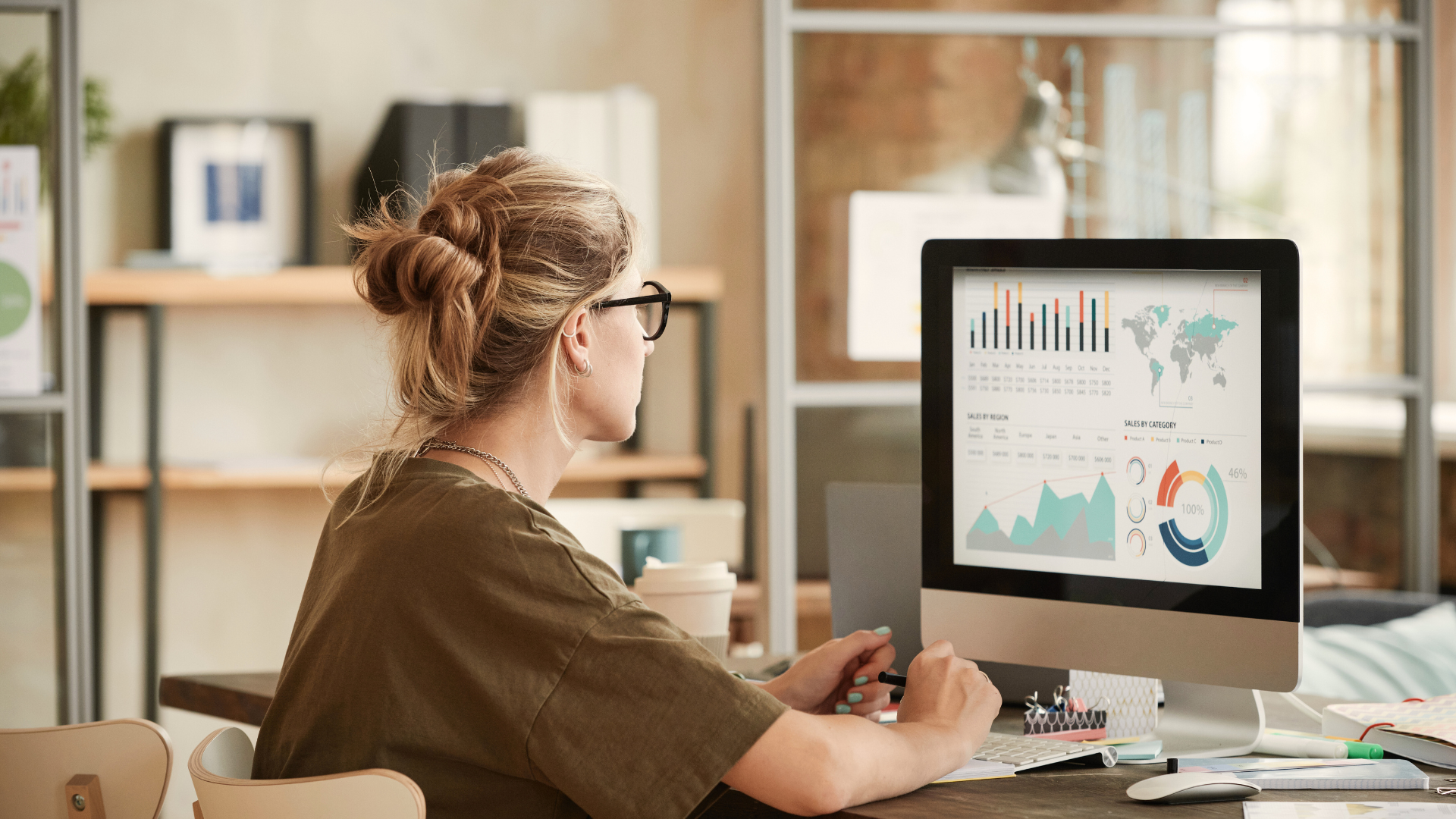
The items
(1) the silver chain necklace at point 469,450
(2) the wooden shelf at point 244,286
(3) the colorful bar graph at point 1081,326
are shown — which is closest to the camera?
(1) the silver chain necklace at point 469,450

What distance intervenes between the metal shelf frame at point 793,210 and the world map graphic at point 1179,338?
1.40 metres

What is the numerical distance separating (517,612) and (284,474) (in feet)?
7.59

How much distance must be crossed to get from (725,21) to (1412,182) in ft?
6.03

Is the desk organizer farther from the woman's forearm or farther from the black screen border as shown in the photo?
the woman's forearm

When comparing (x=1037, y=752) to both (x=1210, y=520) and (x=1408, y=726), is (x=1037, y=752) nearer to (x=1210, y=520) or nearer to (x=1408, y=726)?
(x=1210, y=520)

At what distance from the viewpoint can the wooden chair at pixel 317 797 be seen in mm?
878

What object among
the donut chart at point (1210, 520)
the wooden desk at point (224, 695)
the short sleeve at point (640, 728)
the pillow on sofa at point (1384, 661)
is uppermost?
the donut chart at point (1210, 520)

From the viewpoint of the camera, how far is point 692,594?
4.63 feet

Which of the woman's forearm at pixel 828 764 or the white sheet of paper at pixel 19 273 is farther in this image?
the white sheet of paper at pixel 19 273

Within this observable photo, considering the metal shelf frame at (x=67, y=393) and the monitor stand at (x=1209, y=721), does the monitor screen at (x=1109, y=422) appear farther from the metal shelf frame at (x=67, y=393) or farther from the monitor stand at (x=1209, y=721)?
the metal shelf frame at (x=67, y=393)

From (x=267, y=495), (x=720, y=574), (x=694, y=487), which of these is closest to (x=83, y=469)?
(x=267, y=495)

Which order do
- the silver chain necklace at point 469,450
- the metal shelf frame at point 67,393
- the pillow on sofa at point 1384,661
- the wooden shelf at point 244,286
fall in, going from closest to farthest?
the silver chain necklace at point 469,450
the pillow on sofa at point 1384,661
the metal shelf frame at point 67,393
the wooden shelf at point 244,286

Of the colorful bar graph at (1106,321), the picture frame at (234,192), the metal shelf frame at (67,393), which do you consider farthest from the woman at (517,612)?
the picture frame at (234,192)

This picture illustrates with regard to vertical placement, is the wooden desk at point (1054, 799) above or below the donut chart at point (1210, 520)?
below
